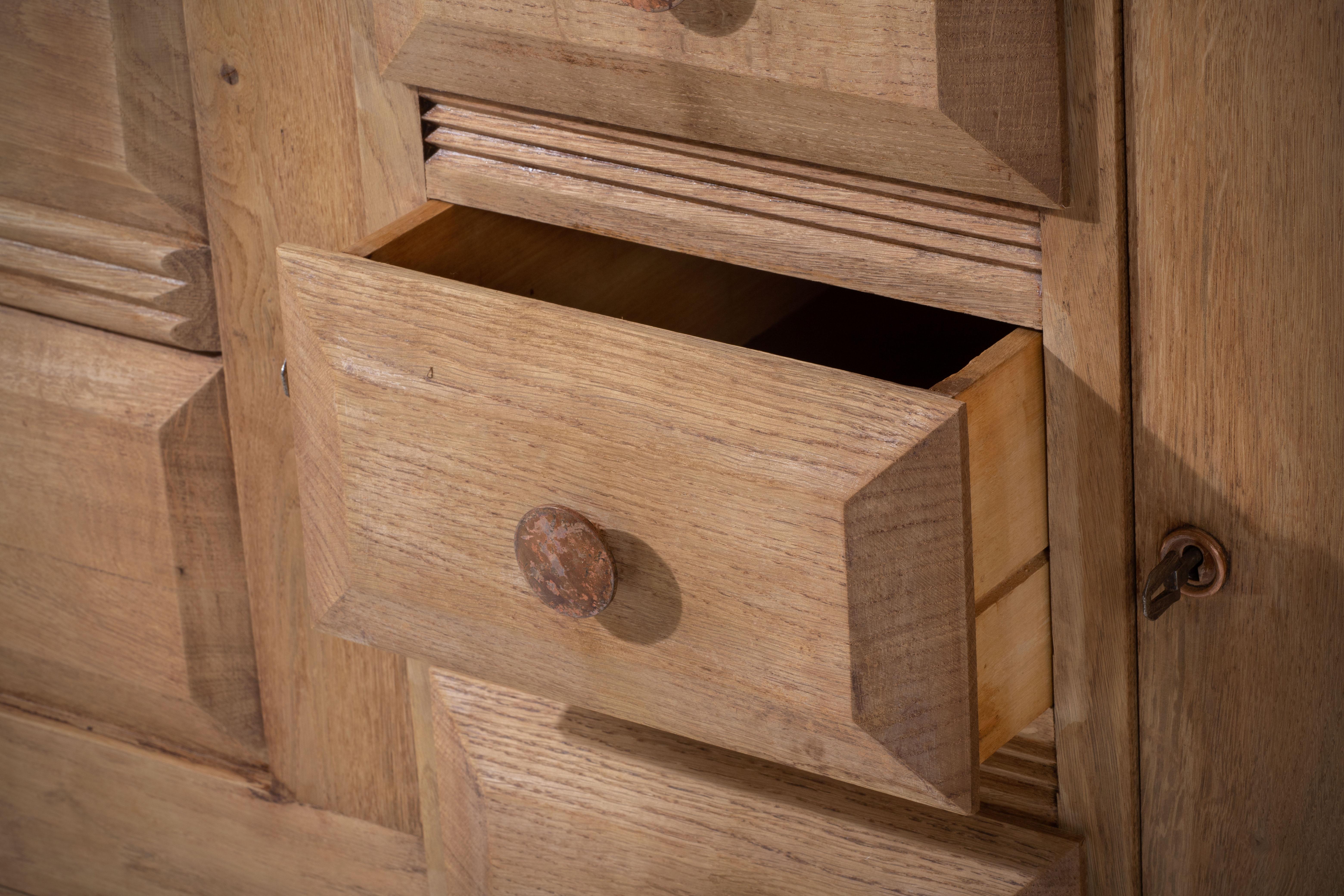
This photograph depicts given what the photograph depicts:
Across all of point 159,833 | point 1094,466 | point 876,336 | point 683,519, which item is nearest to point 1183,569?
point 1094,466

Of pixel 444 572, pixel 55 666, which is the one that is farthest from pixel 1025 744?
pixel 55 666

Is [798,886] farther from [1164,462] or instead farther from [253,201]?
[253,201]

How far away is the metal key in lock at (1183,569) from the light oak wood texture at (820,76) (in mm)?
126

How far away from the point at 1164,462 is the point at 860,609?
0.13m

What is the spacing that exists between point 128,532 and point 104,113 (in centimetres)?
21

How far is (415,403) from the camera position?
0.55 metres

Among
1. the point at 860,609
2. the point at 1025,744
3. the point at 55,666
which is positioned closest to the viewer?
the point at 860,609

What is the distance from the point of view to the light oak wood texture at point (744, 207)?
54cm

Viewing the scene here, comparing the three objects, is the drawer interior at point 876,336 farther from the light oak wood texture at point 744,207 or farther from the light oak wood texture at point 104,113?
the light oak wood texture at point 104,113

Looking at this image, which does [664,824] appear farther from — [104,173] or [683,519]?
[104,173]

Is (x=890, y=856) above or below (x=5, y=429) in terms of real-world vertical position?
below

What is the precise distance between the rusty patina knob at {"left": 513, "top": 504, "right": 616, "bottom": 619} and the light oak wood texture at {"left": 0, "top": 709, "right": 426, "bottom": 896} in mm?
322

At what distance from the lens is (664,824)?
2.12ft

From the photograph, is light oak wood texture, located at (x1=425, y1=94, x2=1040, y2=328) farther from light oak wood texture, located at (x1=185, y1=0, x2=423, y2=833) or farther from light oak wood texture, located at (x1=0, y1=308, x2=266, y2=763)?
light oak wood texture, located at (x1=0, y1=308, x2=266, y2=763)
